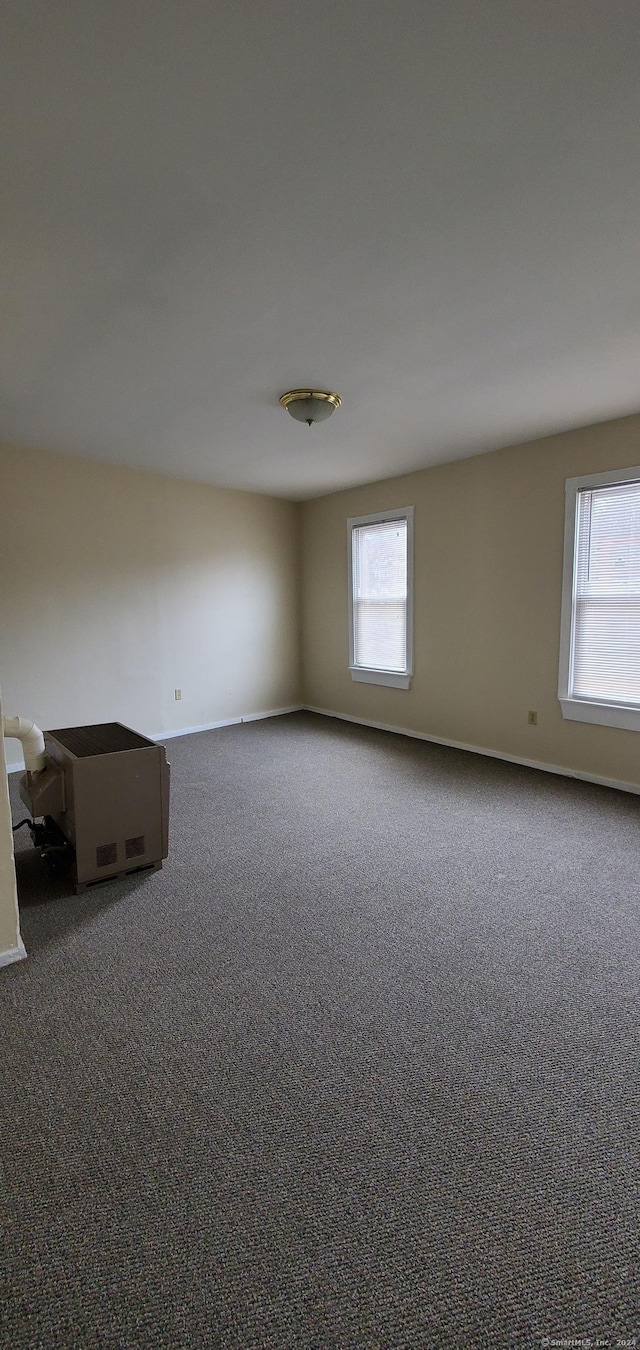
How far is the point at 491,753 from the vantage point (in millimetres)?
4613

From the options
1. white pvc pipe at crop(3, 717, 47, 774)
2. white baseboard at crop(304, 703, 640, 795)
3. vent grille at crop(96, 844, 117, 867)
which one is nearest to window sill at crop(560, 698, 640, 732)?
white baseboard at crop(304, 703, 640, 795)

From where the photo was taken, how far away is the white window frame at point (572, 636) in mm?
3639

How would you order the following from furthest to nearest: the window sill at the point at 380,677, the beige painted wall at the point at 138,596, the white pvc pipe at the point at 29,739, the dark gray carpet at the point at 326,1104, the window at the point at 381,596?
the window sill at the point at 380,677, the window at the point at 381,596, the beige painted wall at the point at 138,596, the white pvc pipe at the point at 29,739, the dark gray carpet at the point at 326,1104

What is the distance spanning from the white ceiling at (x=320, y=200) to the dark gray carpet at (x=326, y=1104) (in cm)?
254

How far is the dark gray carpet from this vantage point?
104 cm

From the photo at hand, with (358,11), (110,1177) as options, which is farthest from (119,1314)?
(358,11)

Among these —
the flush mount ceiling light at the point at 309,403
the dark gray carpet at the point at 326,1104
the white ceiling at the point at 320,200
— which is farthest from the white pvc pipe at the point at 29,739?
the flush mount ceiling light at the point at 309,403

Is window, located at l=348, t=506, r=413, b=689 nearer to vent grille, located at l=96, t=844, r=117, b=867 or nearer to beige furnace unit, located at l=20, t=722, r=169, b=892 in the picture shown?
beige furnace unit, located at l=20, t=722, r=169, b=892

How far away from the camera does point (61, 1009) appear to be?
5.97 ft

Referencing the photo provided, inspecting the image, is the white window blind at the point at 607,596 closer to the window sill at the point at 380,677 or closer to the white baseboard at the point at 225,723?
the window sill at the point at 380,677

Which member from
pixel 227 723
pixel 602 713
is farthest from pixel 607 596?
pixel 227 723

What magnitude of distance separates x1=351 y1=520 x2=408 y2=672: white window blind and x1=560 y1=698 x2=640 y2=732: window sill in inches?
66.4

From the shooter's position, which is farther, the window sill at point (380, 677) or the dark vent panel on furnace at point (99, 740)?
the window sill at point (380, 677)

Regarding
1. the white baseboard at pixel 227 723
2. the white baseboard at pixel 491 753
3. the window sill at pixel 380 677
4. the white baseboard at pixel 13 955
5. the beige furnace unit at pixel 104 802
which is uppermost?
the window sill at pixel 380 677
